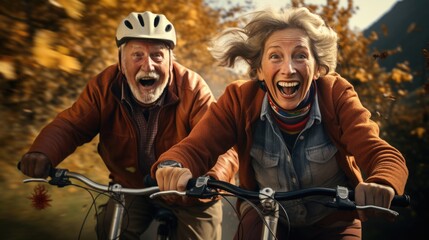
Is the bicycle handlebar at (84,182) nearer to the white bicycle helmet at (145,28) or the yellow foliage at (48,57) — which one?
the yellow foliage at (48,57)

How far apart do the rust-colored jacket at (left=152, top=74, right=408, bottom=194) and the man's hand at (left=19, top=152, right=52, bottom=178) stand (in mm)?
759

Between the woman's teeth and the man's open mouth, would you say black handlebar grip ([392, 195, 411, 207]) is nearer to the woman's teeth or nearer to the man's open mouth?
the woman's teeth

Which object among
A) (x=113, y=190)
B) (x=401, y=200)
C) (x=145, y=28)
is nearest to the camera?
(x=401, y=200)

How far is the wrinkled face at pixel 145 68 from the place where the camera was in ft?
12.7

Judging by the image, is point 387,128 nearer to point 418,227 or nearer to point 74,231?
point 418,227

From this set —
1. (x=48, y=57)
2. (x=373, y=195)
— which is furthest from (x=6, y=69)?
(x=373, y=195)

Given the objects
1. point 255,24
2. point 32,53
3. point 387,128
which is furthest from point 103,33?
point 387,128

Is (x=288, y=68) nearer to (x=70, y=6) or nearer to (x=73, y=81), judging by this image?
(x=70, y=6)

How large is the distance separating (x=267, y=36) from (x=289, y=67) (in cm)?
34

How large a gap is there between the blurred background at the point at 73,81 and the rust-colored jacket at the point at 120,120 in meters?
0.29

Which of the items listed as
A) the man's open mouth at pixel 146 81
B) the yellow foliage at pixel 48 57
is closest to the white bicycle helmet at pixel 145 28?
the man's open mouth at pixel 146 81

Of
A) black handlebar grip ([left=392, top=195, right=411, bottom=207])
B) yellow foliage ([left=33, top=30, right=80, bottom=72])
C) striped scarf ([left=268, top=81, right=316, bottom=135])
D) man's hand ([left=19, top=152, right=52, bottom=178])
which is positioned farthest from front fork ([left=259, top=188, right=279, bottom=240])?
yellow foliage ([left=33, top=30, right=80, bottom=72])

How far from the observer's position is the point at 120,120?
3.88 m

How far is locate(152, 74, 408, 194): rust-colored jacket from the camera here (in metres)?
2.91
